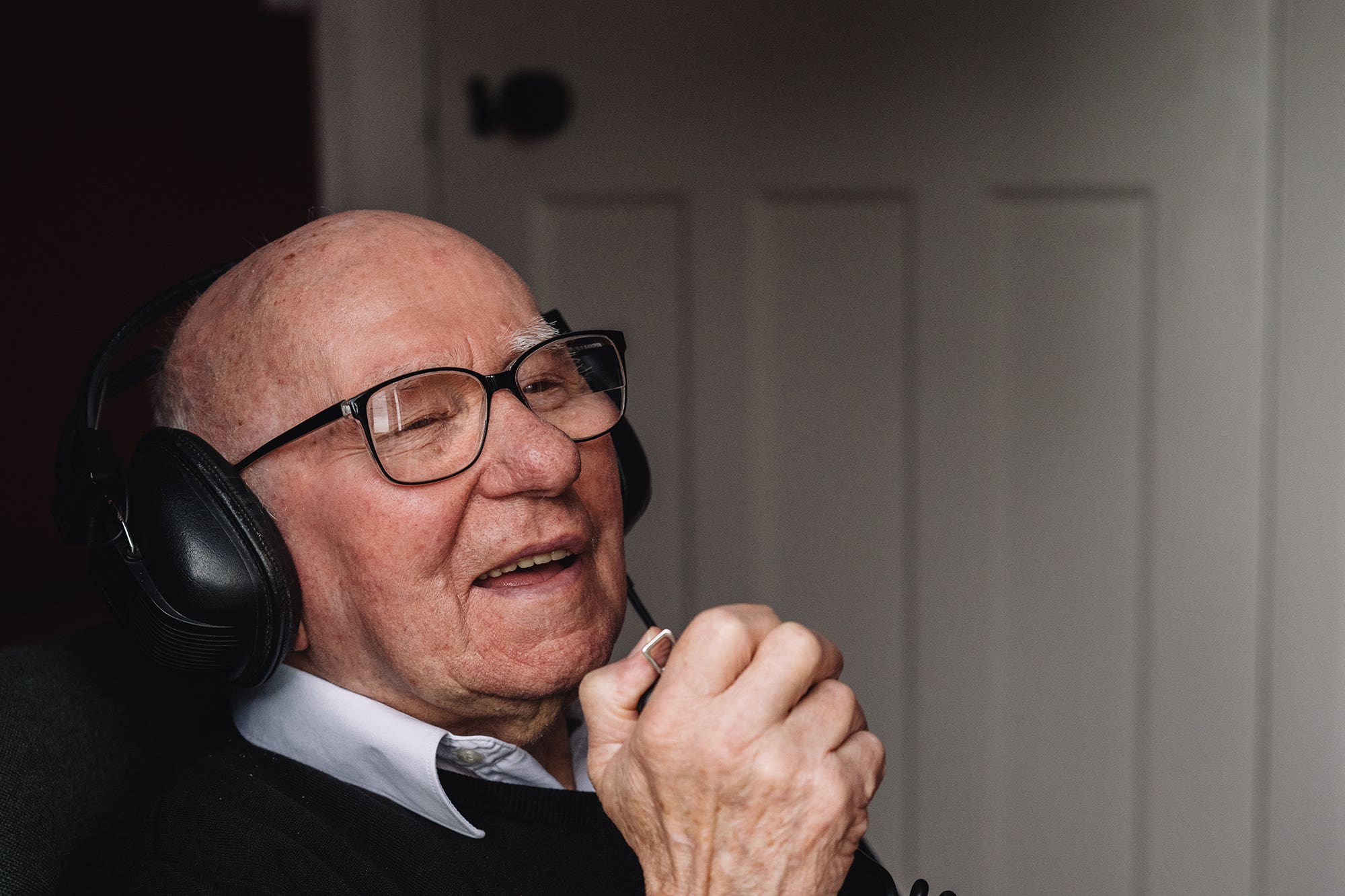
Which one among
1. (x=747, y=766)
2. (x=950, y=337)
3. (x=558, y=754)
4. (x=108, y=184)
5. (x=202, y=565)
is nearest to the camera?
Result: (x=747, y=766)

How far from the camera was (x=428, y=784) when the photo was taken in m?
0.90

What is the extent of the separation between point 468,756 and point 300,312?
1.18 ft

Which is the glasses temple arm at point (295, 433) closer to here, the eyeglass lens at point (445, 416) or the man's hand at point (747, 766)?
Answer: the eyeglass lens at point (445, 416)

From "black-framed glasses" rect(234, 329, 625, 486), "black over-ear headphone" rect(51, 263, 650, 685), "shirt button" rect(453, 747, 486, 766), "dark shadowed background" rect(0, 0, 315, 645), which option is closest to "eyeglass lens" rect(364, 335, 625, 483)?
"black-framed glasses" rect(234, 329, 625, 486)

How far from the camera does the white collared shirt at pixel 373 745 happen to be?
2.99 ft

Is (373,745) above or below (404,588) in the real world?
below

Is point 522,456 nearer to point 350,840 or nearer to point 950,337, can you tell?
point 350,840

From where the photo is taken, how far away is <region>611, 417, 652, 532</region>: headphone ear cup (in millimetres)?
1093

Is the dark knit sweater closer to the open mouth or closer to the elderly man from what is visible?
the elderly man

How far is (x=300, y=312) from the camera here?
92cm

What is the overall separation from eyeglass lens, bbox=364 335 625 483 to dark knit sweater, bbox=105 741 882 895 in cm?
23

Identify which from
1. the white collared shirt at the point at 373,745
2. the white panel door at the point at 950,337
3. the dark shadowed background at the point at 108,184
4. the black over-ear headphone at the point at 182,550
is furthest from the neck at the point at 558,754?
the dark shadowed background at the point at 108,184

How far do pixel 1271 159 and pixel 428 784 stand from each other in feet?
4.66

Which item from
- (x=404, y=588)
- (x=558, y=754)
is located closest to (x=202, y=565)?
(x=404, y=588)
